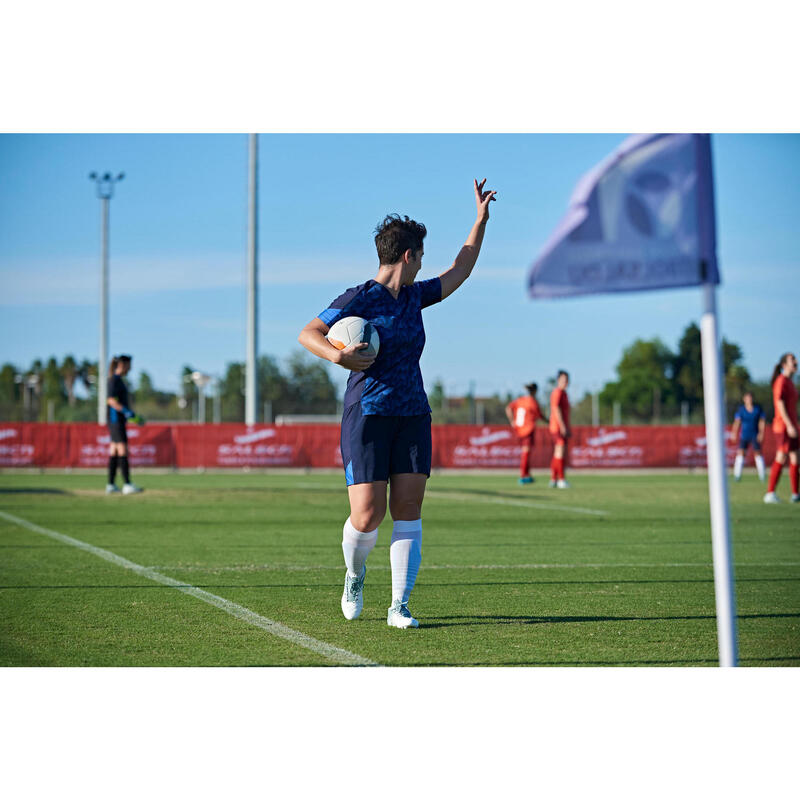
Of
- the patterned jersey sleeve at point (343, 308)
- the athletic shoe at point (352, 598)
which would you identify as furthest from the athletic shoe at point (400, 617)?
the patterned jersey sleeve at point (343, 308)

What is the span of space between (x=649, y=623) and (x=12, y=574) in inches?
182

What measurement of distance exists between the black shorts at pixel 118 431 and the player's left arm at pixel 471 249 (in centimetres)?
1132

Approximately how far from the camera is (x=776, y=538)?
35.9ft

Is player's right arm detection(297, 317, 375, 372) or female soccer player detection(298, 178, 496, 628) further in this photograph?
female soccer player detection(298, 178, 496, 628)

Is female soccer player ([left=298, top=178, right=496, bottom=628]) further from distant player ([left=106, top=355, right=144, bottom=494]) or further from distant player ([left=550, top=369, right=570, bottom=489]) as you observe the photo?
distant player ([left=550, top=369, right=570, bottom=489])

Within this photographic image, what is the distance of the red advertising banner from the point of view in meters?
31.6

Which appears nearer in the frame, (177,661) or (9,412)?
(177,661)

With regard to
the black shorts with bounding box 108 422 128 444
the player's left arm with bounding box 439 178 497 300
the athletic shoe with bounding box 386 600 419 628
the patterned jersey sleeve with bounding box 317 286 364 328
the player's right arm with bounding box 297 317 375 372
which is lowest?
the athletic shoe with bounding box 386 600 419 628

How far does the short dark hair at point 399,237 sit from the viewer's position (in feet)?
18.3

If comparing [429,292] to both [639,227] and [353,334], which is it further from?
[639,227]

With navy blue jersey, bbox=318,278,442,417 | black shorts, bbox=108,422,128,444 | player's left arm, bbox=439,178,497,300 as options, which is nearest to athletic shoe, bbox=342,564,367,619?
A: navy blue jersey, bbox=318,278,442,417

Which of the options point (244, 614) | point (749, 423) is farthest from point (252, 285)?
point (244, 614)
